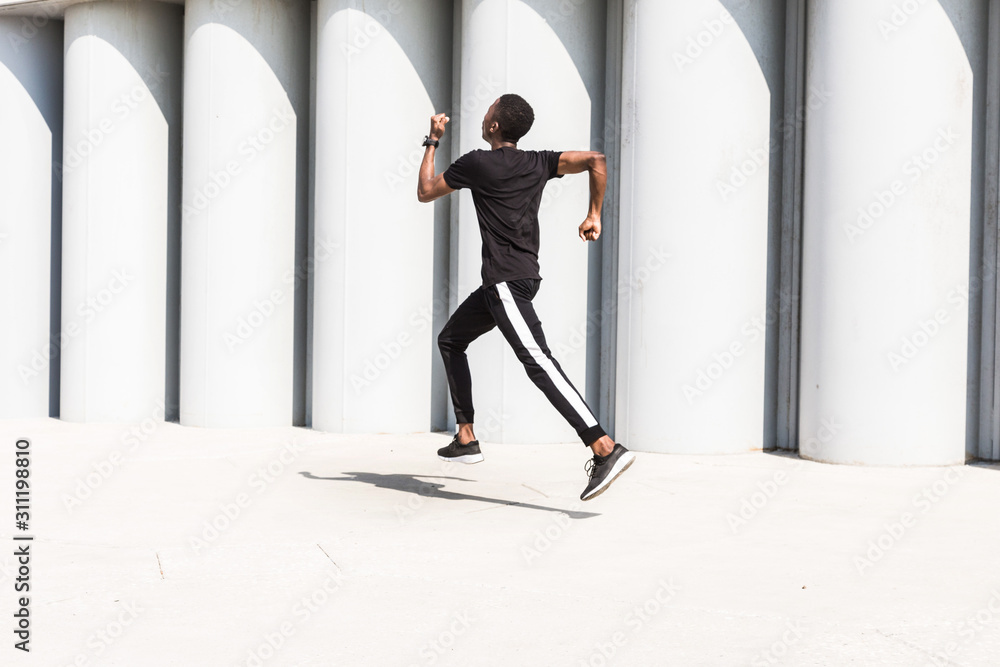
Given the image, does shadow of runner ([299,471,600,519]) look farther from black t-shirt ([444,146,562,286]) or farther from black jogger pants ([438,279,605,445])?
black t-shirt ([444,146,562,286])

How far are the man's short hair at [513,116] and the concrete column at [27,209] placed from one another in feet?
18.7

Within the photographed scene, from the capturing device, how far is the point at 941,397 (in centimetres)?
612

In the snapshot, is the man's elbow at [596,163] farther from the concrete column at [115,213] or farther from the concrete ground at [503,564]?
the concrete column at [115,213]

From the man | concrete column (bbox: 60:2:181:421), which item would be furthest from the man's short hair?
concrete column (bbox: 60:2:181:421)

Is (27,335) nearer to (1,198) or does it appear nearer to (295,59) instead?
(1,198)

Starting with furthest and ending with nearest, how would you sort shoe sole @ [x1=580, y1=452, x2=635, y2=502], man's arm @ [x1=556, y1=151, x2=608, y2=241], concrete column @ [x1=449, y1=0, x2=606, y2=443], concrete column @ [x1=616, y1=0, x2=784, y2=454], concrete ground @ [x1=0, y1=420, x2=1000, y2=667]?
concrete column @ [x1=449, y1=0, x2=606, y2=443], concrete column @ [x1=616, y1=0, x2=784, y2=454], man's arm @ [x1=556, y1=151, x2=608, y2=241], shoe sole @ [x1=580, y1=452, x2=635, y2=502], concrete ground @ [x1=0, y1=420, x2=1000, y2=667]

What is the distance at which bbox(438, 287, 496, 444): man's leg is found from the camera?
17.1ft

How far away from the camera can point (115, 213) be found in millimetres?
8516

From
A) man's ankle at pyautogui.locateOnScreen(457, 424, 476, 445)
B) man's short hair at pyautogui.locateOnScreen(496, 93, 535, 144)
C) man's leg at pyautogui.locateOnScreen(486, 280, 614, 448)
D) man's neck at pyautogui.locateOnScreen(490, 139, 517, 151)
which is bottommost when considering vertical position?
man's ankle at pyautogui.locateOnScreen(457, 424, 476, 445)

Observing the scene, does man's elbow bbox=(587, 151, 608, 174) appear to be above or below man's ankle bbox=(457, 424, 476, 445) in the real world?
above

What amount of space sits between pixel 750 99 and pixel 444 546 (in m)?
→ 3.78

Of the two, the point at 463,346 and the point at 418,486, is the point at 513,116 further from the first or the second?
the point at 418,486

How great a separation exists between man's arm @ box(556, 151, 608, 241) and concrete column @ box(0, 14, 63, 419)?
587 cm

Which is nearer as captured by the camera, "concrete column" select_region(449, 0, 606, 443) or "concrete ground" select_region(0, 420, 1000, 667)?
"concrete ground" select_region(0, 420, 1000, 667)
